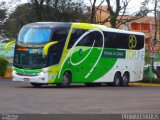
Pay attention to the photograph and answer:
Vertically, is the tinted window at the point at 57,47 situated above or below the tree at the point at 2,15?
below

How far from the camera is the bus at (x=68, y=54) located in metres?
27.7

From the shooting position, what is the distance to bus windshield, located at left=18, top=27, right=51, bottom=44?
2759 centimetres

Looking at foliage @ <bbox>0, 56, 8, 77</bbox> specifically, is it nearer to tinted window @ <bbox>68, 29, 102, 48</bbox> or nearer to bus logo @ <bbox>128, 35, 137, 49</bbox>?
bus logo @ <bbox>128, 35, 137, 49</bbox>

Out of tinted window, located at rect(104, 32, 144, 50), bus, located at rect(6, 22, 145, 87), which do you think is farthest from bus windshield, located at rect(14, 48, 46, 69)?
tinted window, located at rect(104, 32, 144, 50)

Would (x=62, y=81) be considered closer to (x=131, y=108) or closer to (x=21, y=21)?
(x=131, y=108)

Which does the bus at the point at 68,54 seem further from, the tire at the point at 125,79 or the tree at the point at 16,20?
the tree at the point at 16,20

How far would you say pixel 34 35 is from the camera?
28000 millimetres

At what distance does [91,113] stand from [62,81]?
13.9 metres

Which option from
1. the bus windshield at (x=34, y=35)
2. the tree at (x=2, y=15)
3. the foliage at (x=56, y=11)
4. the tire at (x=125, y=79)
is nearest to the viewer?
the bus windshield at (x=34, y=35)

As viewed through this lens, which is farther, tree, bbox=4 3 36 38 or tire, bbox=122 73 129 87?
tree, bbox=4 3 36 38

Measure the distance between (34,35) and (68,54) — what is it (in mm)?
2204

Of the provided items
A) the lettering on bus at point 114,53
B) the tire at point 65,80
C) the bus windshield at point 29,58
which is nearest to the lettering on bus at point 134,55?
the lettering on bus at point 114,53

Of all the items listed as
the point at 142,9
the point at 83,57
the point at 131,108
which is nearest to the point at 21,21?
the point at 142,9

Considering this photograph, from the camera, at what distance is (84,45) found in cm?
2973
